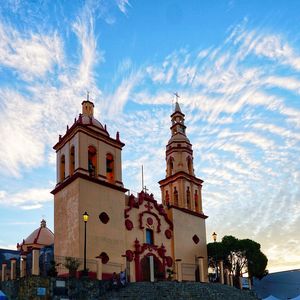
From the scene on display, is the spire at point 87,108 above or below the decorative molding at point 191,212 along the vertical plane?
above

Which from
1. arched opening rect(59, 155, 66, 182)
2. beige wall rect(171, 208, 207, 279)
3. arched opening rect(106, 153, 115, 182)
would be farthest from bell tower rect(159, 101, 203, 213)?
arched opening rect(59, 155, 66, 182)

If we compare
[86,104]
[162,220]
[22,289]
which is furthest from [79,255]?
[86,104]

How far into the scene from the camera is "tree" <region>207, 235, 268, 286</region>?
123 feet

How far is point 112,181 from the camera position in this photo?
1238 inches

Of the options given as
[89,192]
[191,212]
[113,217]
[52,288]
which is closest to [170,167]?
[191,212]

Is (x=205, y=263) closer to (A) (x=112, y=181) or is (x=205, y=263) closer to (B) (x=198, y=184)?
(B) (x=198, y=184)

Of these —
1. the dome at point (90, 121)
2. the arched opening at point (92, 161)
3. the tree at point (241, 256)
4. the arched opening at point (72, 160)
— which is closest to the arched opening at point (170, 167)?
the tree at point (241, 256)

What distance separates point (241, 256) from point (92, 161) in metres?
15.6

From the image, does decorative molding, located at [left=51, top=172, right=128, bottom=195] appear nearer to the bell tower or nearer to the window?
the window

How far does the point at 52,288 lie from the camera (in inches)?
827

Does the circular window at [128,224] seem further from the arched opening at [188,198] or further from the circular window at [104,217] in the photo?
the arched opening at [188,198]

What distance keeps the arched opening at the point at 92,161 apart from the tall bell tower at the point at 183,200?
7561mm

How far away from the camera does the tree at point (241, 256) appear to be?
3762 cm

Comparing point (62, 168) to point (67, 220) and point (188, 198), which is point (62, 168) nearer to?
point (67, 220)
